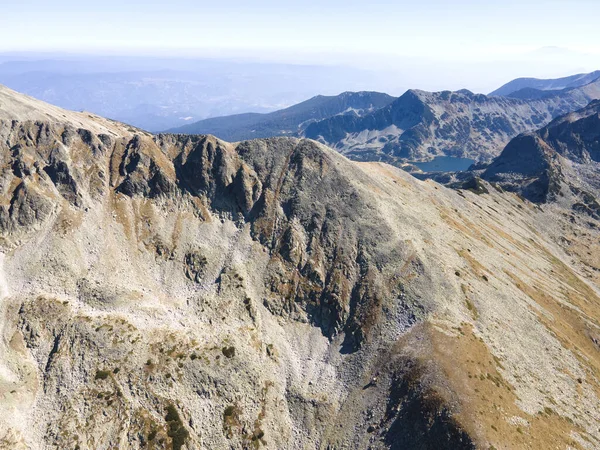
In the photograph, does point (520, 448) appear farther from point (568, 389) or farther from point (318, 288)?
point (318, 288)

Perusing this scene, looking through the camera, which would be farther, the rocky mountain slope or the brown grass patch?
the rocky mountain slope

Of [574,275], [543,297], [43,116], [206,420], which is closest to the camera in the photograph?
[206,420]

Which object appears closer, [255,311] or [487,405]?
[487,405]

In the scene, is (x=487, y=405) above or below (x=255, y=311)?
below

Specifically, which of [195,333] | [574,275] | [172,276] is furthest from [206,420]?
[574,275]

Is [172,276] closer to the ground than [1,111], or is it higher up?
closer to the ground

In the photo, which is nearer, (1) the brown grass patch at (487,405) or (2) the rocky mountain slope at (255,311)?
(1) the brown grass patch at (487,405)

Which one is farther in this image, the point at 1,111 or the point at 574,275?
the point at 574,275

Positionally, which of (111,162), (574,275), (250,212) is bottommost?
(574,275)
